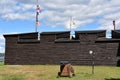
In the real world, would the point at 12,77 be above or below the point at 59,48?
below

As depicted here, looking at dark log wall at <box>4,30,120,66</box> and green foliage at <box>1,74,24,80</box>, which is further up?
dark log wall at <box>4,30,120,66</box>

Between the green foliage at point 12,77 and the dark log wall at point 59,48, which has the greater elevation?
the dark log wall at point 59,48

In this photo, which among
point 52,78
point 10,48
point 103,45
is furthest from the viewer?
point 10,48

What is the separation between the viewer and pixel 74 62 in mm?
35938

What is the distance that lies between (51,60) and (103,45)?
6.74 m

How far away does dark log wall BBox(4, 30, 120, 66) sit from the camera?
115ft

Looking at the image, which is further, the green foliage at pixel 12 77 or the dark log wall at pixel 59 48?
the dark log wall at pixel 59 48

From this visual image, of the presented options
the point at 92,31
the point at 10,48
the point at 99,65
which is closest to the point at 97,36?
the point at 92,31

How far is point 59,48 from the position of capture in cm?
3634

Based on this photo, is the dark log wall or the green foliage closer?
the green foliage

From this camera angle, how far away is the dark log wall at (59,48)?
35.1 meters

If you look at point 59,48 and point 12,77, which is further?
point 59,48

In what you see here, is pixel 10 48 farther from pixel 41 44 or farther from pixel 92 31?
pixel 92 31

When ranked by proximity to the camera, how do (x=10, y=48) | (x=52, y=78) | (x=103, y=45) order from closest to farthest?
(x=52, y=78), (x=103, y=45), (x=10, y=48)
